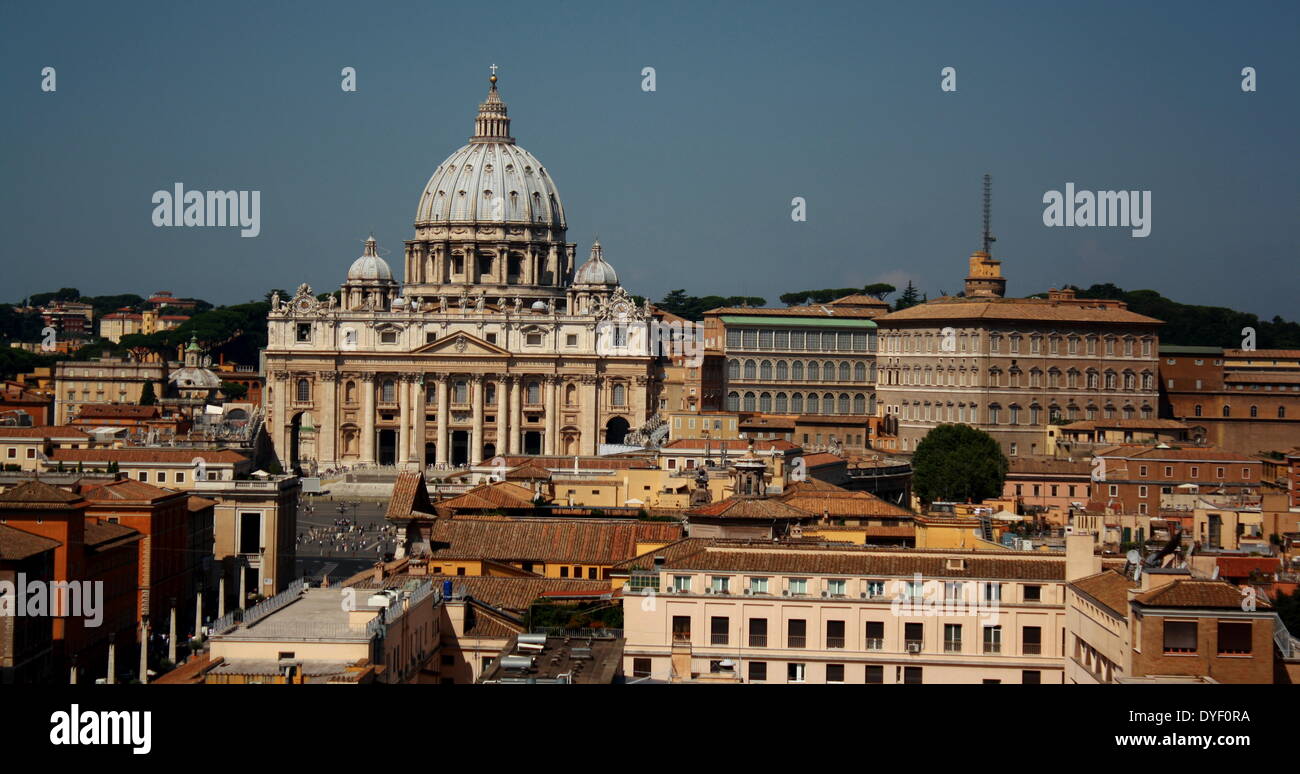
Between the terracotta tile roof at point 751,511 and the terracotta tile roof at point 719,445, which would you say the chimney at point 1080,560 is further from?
the terracotta tile roof at point 719,445

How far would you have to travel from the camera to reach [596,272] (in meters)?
115

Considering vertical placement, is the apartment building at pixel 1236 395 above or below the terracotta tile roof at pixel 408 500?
above

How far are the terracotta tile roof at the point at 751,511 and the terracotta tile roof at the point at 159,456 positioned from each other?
69.1 ft

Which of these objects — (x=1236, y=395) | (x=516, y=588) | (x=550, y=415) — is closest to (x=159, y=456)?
(x=516, y=588)

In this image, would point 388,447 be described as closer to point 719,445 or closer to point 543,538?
point 719,445

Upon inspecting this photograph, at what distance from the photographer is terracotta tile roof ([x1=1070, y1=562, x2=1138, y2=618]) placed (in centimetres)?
2094

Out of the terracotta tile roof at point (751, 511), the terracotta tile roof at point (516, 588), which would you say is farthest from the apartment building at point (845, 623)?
the terracotta tile roof at point (751, 511)

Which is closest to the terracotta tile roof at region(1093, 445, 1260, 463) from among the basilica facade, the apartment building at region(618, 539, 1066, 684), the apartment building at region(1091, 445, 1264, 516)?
the apartment building at region(1091, 445, 1264, 516)

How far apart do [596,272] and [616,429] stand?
15.0 m

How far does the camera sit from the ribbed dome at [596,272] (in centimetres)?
11500

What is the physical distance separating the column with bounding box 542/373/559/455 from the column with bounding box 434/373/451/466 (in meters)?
4.66

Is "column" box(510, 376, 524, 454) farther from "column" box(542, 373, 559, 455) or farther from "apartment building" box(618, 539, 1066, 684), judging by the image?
"apartment building" box(618, 539, 1066, 684)

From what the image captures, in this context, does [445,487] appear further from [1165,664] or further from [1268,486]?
[1165,664]
